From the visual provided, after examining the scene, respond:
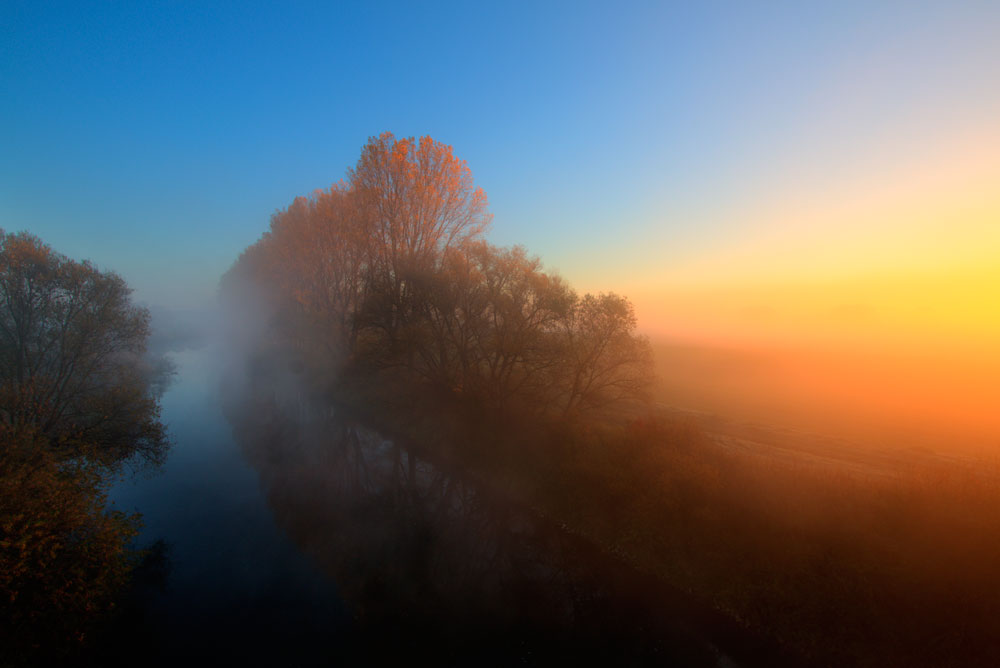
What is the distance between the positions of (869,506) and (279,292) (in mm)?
54894

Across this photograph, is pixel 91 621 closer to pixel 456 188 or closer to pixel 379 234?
pixel 379 234

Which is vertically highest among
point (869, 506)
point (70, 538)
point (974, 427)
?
point (974, 427)

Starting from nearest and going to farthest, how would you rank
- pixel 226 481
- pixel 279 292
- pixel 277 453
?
pixel 226 481
pixel 277 453
pixel 279 292

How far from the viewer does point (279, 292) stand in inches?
1836

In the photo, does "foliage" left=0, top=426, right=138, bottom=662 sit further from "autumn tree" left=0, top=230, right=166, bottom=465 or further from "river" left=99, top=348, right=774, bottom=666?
"autumn tree" left=0, top=230, right=166, bottom=465

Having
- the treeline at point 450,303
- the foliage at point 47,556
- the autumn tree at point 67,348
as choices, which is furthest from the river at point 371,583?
the treeline at point 450,303

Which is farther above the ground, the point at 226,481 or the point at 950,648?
the point at 950,648

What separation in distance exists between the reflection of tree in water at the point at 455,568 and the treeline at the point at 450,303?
6.92m

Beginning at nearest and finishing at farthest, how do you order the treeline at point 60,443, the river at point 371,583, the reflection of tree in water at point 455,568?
the treeline at point 60,443
the river at point 371,583
the reflection of tree in water at point 455,568

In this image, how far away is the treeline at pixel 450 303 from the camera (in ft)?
67.9

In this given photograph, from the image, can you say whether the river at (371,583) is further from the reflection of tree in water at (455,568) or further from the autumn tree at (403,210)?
the autumn tree at (403,210)

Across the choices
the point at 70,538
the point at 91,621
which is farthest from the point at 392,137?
the point at 91,621

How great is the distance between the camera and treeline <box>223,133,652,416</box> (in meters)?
20.7

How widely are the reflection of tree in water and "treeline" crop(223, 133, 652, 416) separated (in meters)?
6.92
